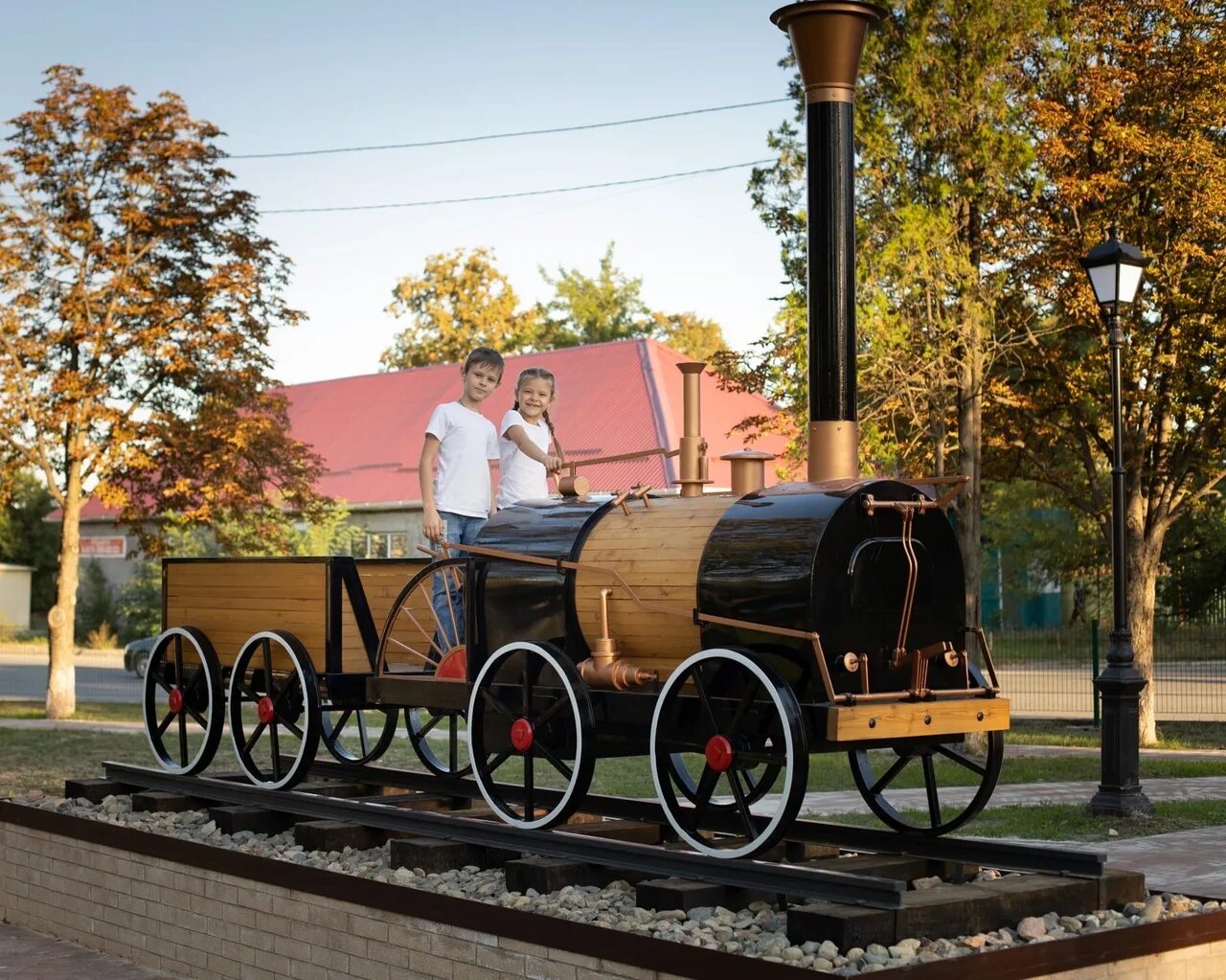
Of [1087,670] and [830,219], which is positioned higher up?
[830,219]

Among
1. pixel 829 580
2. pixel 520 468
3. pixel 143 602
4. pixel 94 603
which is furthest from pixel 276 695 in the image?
pixel 94 603

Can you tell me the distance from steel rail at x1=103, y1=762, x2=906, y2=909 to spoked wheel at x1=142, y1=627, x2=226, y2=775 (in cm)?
29

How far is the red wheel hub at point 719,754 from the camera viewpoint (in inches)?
253

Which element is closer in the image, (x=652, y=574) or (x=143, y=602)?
(x=652, y=574)

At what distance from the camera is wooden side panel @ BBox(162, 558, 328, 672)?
30.1ft

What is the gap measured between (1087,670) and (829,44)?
60.4 feet

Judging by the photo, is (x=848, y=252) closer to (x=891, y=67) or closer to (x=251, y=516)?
(x=891, y=67)

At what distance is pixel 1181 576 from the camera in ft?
100

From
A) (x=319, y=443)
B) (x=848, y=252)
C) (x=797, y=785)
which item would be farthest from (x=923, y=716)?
(x=319, y=443)

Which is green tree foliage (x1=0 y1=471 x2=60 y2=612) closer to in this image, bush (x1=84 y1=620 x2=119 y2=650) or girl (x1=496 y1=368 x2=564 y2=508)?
bush (x1=84 y1=620 x2=119 y2=650)

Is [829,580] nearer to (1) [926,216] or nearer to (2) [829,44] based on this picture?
(2) [829,44]

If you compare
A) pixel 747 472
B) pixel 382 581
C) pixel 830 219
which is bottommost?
pixel 382 581

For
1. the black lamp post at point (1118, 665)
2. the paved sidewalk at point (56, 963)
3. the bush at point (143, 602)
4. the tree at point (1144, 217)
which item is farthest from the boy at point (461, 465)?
the bush at point (143, 602)

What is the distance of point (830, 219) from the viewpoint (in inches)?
293
